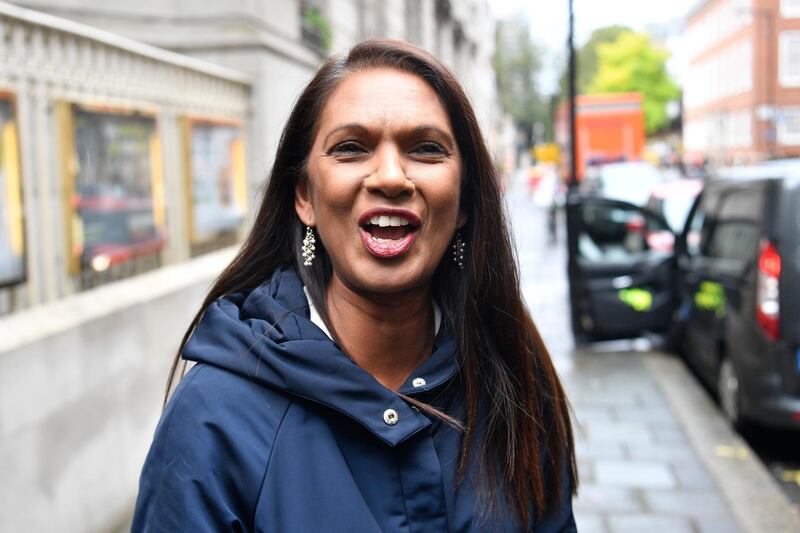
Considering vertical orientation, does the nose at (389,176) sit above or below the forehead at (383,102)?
below

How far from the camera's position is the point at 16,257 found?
4441 mm

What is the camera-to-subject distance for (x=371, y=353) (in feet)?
6.52

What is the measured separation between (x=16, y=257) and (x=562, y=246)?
65.4ft

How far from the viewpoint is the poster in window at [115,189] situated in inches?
203

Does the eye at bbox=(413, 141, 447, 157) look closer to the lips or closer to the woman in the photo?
the woman

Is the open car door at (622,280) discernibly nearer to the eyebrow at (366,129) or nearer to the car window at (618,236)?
the car window at (618,236)

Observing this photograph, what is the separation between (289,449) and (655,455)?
16.3 ft

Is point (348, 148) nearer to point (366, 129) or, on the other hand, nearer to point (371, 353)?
point (366, 129)

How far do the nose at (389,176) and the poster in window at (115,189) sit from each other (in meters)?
3.61

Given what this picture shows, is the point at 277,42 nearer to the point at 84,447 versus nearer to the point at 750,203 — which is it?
the point at 750,203

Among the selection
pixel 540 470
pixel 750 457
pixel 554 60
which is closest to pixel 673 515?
pixel 750 457

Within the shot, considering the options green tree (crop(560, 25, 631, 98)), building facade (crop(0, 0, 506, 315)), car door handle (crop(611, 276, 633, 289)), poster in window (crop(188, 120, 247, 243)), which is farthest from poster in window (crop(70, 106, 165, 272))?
green tree (crop(560, 25, 631, 98))

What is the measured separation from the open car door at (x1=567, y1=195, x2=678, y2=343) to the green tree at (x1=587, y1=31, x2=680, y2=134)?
282ft

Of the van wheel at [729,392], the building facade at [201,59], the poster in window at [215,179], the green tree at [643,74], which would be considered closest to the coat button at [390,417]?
the building facade at [201,59]
